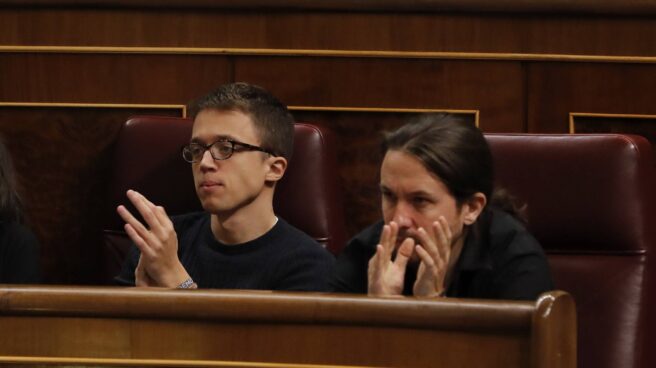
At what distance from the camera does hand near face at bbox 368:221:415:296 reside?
1134mm

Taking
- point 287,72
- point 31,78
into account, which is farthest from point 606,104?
point 31,78

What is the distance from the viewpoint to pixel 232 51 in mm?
1732

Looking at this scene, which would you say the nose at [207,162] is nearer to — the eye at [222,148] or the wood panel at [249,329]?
the eye at [222,148]

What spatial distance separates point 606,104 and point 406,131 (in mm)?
570

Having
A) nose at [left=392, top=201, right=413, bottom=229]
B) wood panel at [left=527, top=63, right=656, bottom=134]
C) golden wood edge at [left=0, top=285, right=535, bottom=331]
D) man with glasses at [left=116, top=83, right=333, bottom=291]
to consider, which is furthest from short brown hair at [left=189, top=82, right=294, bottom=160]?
golden wood edge at [left=0, top=285, right=535, bottom=331]

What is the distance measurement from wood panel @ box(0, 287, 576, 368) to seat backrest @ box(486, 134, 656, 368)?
61 centimetres

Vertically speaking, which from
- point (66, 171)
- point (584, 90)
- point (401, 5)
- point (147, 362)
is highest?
point (401, 5)

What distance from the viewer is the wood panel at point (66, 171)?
5.64 ft

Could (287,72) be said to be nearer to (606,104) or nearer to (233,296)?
(606,104)

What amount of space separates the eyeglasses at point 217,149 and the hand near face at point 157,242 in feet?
0.46

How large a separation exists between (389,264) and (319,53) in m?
0.65

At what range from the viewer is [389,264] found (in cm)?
115

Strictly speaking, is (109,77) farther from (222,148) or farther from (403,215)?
(403,215)

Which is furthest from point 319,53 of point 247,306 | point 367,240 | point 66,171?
point 247,306
